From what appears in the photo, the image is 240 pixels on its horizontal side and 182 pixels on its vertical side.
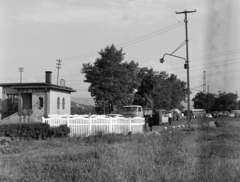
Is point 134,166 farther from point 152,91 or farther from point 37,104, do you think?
point 152,91

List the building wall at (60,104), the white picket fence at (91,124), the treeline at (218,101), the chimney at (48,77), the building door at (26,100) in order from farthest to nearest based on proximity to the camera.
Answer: the chimney at (48,77)
the building door at (26,100)
the building wall at (60,104)
the treeline at (218,101)
the white picket fence at (91,124)

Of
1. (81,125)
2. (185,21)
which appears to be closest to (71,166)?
(81,125)

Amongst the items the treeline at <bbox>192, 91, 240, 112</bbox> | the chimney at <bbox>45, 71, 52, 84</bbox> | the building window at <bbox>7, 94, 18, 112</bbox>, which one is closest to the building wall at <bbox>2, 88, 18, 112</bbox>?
the building window at <bbox>7, 94, 18, 112</bbox>

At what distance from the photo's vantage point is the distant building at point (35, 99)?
37.2 m

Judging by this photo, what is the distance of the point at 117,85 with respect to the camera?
38.9 meters

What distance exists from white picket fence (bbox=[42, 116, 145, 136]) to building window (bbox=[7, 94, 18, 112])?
21846 mm

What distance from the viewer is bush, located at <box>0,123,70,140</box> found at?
55.6 feet

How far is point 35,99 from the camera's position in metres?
37.7

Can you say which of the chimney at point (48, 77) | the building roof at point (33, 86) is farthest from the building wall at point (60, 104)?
the chimney at point (48, 77)

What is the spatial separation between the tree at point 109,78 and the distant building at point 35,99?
383cm

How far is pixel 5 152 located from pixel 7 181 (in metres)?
5.21

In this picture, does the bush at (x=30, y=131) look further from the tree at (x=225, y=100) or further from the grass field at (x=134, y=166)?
the tree at (x=225, y=100)

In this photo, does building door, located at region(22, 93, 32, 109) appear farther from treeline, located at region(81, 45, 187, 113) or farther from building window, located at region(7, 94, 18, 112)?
treeline, located at region(81, 45, 187, 113)

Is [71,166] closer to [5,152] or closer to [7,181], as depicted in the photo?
[7,181]
